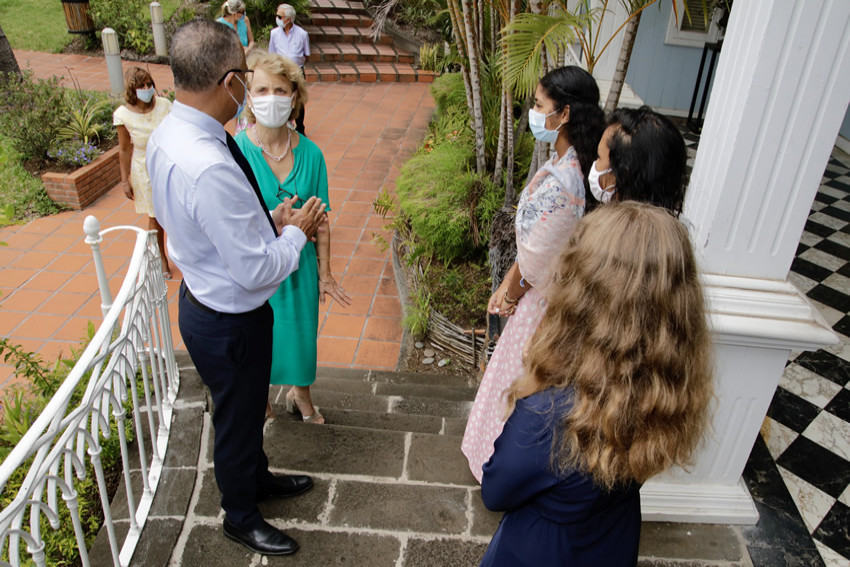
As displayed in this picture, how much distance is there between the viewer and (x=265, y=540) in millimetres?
2213

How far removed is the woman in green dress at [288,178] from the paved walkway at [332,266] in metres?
1.70

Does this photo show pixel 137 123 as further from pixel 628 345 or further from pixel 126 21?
pixel 126 21

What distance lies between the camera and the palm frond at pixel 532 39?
3.47m

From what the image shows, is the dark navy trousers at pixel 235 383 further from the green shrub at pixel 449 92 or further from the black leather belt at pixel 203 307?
the green shrub at pixel 449 92

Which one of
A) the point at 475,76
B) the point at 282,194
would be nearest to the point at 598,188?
the point at 282,194

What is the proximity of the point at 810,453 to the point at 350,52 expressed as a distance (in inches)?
391

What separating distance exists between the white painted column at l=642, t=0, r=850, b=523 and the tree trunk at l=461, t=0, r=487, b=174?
2.83m

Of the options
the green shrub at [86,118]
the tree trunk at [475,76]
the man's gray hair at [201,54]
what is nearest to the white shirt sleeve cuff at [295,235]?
the man's gray hair at [201,54]

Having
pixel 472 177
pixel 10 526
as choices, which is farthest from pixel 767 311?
pixel 472 177

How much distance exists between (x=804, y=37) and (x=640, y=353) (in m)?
1.18

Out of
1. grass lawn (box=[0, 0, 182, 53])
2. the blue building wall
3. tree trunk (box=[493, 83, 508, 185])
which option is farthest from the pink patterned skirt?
grass lawn (box=[0, 0, 182, 53])

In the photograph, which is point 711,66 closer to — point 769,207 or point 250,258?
point 769,207

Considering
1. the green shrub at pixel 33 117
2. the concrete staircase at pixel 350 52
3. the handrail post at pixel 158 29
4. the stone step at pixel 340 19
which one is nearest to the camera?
the green shrub at pixel 33 117

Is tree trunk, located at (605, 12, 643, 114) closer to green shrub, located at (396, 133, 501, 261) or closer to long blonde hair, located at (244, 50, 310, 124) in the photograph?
green shrub, located at (396, 133, 501, 261)
